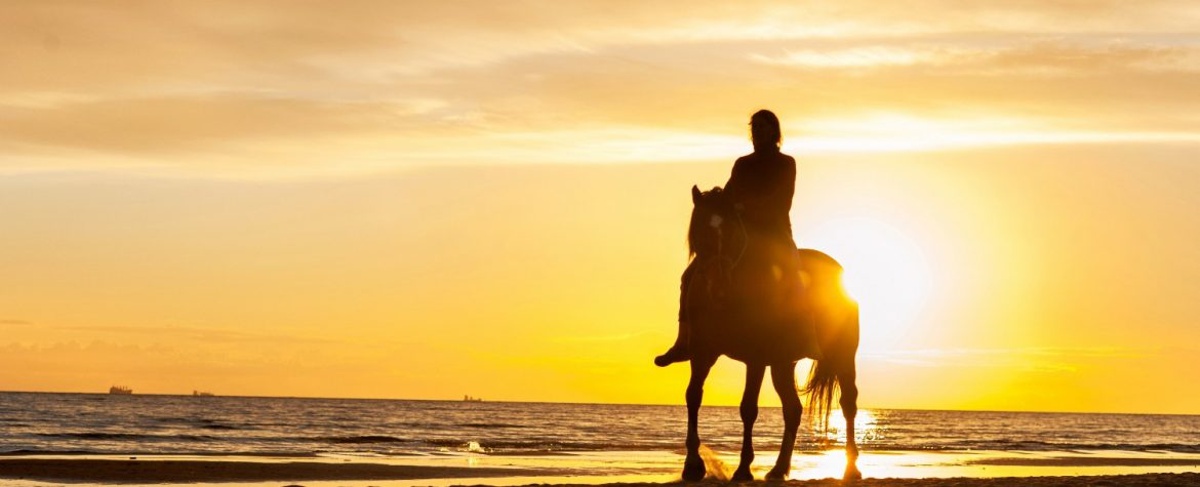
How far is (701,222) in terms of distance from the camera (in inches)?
512

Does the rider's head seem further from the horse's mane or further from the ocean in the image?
the ocean

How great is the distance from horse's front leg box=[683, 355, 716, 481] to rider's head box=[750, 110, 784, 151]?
2.25 metres

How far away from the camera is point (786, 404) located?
1482cm

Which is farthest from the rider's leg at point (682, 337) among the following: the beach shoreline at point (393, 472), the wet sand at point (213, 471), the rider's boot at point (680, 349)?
the wet sand at point (213, 471)

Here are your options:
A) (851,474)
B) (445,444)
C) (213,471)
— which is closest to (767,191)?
(851,474)

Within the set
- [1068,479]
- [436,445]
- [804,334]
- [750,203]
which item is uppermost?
[436,445]

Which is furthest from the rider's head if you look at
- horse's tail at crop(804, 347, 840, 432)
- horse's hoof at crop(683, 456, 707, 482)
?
horse's tail at crop(804, 347, 840, 432)

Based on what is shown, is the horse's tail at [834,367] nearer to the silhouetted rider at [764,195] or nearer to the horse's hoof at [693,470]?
the silhouetted rider at [764,195]

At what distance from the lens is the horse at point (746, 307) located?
13.1m

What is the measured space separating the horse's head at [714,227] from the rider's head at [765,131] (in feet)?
4.08

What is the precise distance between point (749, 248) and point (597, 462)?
52.8 ft

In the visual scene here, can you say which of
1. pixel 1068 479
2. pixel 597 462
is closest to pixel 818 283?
pixel 1068 479

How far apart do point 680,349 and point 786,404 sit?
167cm

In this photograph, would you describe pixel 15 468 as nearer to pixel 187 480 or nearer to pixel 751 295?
pixel 187 480
